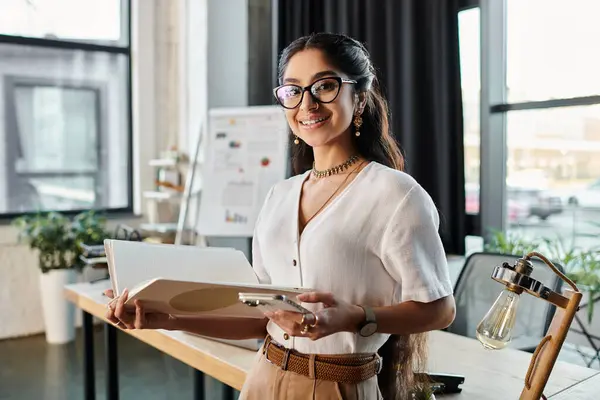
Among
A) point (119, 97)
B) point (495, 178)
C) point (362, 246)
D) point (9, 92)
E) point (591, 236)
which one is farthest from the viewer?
point (119, 97)

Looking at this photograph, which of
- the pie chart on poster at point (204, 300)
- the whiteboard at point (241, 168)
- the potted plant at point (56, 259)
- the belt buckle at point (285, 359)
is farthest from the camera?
the potted plant at point (56, 259)

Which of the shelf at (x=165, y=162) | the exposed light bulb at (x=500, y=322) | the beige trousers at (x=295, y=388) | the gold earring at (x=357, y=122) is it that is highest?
the shelf at (x=165, y=162)

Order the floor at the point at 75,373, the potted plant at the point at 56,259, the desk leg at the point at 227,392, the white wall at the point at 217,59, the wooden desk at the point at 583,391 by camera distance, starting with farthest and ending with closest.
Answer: the white wall at the point at 217,59 → the potted plant at the point at 56,259 → the floor at the point at 75,373 → the desk leg at the point at 227,392 → the wooden desk at the point at 583,391

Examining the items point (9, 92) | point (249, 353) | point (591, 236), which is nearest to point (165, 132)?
point (9, 92)

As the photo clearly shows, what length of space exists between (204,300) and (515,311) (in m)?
0.55

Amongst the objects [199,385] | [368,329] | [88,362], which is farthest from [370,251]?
[88,362]

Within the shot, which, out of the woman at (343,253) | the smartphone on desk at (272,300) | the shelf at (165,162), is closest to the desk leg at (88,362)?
the woman at (343,253)

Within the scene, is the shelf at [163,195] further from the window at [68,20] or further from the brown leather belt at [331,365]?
the brown leather belt at [331,365]

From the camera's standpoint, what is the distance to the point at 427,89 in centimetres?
397

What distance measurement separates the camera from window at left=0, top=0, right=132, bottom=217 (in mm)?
4867

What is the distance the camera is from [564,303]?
108 centimetres

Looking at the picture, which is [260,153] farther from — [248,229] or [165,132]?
[165,132]

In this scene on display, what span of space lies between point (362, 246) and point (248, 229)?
331 cm

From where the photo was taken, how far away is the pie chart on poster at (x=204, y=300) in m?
1.02
